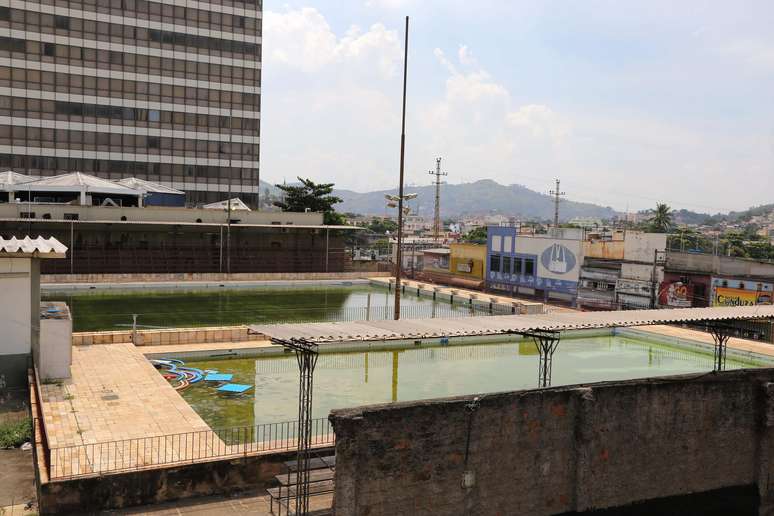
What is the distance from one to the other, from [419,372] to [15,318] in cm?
1218

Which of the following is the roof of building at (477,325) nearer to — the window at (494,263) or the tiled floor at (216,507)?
the tiled floor at (216,507)

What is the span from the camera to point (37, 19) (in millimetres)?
55875

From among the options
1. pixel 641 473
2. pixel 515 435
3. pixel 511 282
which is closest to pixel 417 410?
pixel 515 435

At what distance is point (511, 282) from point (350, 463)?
33346 millimetres

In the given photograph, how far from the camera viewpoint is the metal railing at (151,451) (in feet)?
41.1

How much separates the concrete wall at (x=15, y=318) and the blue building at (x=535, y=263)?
92.3ft

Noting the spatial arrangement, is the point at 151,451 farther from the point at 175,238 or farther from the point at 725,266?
the point at 175,238

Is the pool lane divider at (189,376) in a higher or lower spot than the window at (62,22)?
lower

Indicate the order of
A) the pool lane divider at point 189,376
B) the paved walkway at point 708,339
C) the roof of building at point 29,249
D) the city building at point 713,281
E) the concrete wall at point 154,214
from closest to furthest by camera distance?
the roof of building at point 29,249
the pool lane divider at point 189,376
the paved walkway at point 708,339
the city building at point 713,281
the concrete wall at point 154,214

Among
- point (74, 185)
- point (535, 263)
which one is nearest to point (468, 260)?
point (535, 263)

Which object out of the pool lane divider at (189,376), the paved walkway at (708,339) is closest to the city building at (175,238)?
the pool lane divider at (189,376)

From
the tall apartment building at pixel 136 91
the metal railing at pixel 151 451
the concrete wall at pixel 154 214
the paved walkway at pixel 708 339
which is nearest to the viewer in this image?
the metal railing at pixel 151 451

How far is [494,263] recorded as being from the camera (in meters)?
45.0

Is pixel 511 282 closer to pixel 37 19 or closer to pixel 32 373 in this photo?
pixel 32 373
